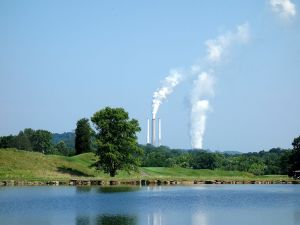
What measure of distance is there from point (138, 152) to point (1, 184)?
83.8ft

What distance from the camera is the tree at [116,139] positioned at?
94688mm

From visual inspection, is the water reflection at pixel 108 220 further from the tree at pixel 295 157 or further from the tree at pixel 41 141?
the tree at pixel 41 141

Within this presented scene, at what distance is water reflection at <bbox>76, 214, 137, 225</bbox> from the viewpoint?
129 ft

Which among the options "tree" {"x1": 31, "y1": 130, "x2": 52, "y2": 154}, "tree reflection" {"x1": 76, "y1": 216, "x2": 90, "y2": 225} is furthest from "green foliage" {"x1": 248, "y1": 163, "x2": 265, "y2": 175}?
"tree reflection" {"x1": 76, "y1": 216, "x2": 90, "y2": 225}

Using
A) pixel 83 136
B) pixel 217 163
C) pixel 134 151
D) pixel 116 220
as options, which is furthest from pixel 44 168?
pixel 217 163

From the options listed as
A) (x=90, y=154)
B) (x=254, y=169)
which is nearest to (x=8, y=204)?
(x=90, y=154)

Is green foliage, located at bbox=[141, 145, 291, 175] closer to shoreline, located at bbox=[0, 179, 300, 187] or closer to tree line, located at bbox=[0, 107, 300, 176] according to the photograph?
tree line, located at bbox=[0, 107, 300, 176]

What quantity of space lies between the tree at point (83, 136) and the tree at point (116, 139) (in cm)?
2167

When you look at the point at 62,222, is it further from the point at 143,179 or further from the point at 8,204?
the point at 143,179

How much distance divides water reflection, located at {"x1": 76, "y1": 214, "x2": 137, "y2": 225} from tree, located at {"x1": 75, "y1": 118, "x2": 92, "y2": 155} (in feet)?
248

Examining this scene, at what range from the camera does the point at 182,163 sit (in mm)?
174000

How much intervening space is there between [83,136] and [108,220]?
80.6m

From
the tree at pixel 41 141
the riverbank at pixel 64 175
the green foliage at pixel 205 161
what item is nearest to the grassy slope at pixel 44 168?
the riverbank at pixel 64 175

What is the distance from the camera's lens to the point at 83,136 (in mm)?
120688
